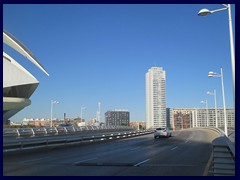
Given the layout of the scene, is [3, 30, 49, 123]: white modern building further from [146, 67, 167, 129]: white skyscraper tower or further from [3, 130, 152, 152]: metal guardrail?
[146, 67, 167, 129]: white skyscraper tower

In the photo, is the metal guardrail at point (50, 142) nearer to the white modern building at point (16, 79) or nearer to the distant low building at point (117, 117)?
the white modern building at point (16, 79)

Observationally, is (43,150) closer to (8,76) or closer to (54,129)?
(54,129)

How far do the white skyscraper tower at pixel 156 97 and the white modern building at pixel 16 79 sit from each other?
54872 mm

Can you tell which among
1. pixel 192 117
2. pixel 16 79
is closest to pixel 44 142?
pixel 16 79

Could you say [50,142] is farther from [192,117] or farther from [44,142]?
[192,117]

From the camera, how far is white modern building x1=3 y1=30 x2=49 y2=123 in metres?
→ 69.9

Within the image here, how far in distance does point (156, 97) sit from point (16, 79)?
212 ft

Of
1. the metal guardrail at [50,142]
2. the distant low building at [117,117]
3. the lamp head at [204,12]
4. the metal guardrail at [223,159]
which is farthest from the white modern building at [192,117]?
the metal guardrail at [223,159]

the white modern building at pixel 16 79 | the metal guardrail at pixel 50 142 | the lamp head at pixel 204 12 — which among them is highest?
the white modern building at pixel 16 79

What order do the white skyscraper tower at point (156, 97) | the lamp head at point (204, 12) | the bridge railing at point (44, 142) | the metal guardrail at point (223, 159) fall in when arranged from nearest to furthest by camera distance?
the metal guardrail at point (223, 159) → the lamp head at point (204, 12) → the bridge railing at point (44, 142) → the white skyscraper tower at point (156, 97)

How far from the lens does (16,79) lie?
72312mm

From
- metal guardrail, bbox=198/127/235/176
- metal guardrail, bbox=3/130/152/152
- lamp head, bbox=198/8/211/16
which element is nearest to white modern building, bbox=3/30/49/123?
metal guardrail, bbox=3/130/152/152

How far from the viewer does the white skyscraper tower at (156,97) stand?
416ft
